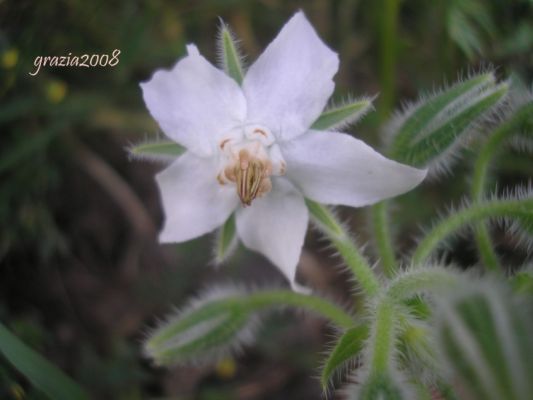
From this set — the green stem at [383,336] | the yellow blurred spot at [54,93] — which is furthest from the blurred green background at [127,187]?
the green stem at [383,336]

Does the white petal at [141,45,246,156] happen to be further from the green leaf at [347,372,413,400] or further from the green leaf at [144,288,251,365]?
the green leaf at [347,372,413,400]

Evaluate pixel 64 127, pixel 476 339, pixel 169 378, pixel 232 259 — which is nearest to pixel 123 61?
pixel 64 127

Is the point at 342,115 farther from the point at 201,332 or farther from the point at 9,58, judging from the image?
the point at 9,58

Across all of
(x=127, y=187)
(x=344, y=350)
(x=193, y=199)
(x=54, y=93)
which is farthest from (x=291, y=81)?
(x=127, y=187)

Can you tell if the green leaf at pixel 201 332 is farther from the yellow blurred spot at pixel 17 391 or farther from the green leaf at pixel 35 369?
the yellow blurred spot at pixel 17 391

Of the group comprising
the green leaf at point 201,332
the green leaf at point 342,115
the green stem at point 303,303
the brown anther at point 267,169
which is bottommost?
the green leaf at point 201,332

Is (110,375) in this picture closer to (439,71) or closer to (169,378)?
(169,378)
